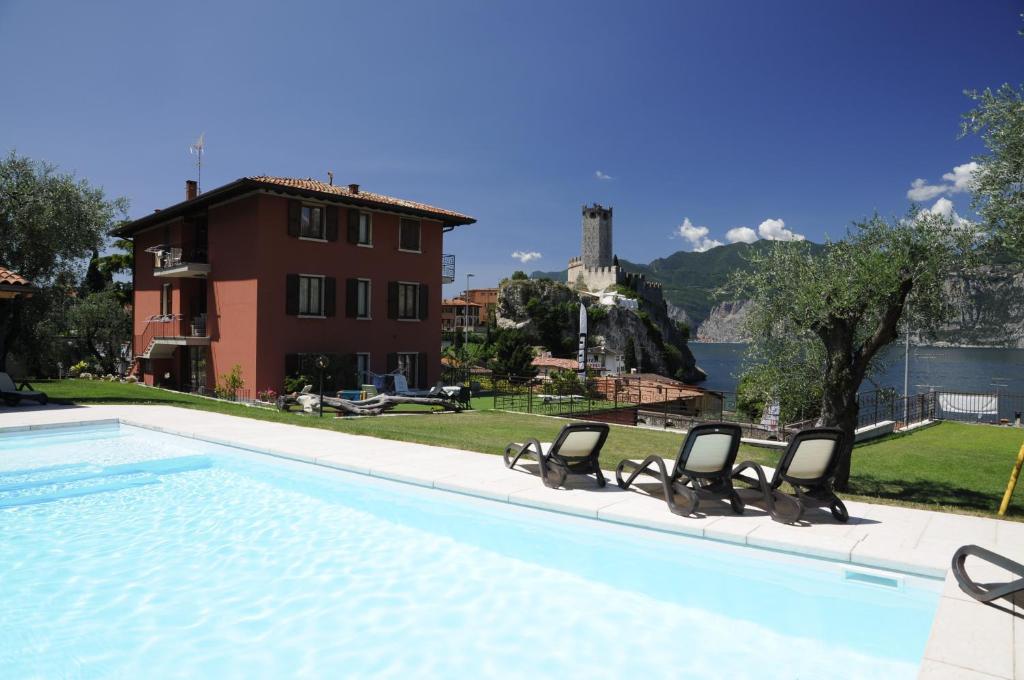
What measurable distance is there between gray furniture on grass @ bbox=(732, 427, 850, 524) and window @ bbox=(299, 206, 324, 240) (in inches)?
771

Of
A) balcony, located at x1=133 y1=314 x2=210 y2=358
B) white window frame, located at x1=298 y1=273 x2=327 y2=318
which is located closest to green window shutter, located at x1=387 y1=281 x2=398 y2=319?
white window frame, located at x1=298 y1=273 x2=327 y2=318

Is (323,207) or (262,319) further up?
(323,207)

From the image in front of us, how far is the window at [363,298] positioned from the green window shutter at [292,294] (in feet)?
8.10

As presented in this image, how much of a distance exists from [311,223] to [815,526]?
67.6 ft

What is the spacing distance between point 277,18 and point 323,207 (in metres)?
6.42

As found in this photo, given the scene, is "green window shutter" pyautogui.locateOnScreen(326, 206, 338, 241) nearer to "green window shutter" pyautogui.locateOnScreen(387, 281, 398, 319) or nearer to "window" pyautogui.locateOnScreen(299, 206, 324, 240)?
"window" pyautogui.locateOnScreen(299, 206, 324, 240)

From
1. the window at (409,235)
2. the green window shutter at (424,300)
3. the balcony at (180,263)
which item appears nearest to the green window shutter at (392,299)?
the green window shutter at (424,300)

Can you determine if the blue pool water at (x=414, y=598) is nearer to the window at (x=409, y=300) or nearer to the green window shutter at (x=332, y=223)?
the green window shutter at (x=332, y=223)

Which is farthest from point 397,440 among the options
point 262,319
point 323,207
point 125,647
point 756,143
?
point 756,143

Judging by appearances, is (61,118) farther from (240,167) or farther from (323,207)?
(323,207)

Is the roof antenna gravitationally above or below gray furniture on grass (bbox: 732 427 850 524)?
above

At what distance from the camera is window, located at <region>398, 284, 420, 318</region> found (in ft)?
83.5

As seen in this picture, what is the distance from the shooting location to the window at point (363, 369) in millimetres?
23422

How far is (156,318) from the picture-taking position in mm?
25984
